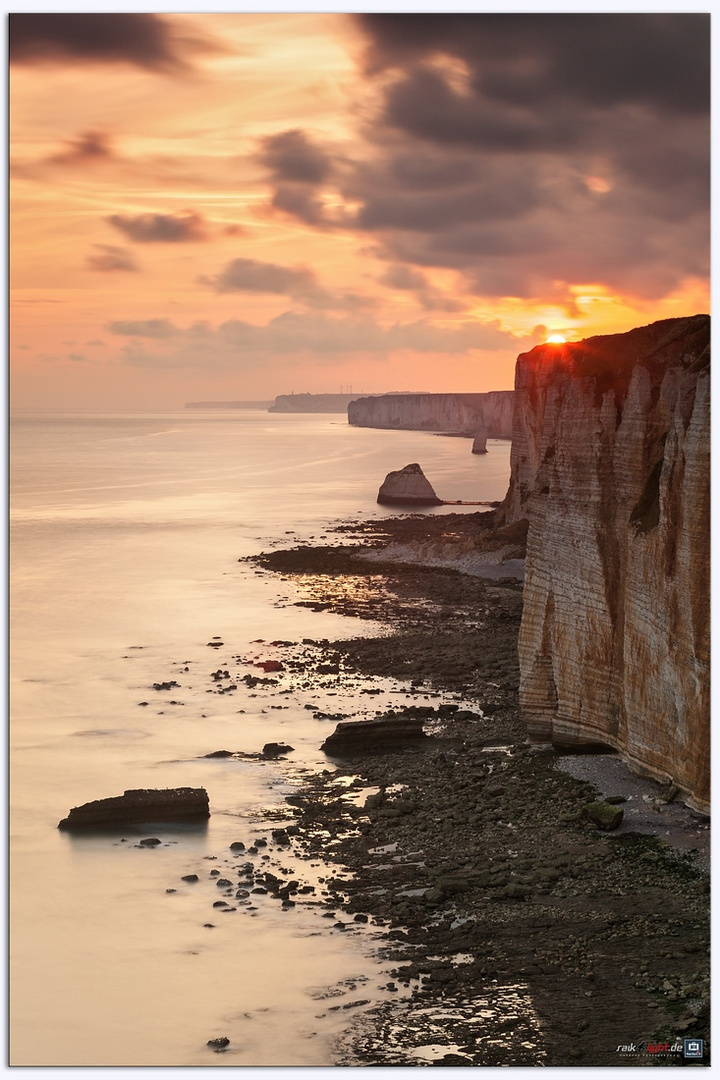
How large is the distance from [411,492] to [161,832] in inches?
2534

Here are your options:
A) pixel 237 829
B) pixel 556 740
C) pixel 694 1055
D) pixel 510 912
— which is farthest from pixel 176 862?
pixel 694 1055

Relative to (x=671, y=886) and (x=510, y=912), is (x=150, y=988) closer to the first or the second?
(x=510, y=912)

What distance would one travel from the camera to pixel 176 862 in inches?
749

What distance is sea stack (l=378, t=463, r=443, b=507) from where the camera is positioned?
274 ft

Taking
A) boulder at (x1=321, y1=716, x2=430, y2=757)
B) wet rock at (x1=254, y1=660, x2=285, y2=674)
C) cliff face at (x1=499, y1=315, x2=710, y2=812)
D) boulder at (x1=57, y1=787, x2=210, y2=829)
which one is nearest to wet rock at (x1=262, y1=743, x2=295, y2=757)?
boulder at (x1=321, y1=716, x2=430, y2=757)

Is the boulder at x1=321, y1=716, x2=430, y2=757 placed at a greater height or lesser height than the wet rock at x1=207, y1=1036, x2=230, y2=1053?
greater

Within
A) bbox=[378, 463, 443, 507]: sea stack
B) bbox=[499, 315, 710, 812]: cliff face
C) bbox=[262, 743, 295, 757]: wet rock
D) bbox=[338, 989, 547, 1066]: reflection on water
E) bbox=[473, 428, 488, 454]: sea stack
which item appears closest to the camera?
bbox=[338, 989, 547, 1066]: reflection on water

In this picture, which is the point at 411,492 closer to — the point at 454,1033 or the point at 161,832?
the point at 161,832

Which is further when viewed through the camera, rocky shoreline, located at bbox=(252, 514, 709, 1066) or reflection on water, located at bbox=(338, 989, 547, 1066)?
rocky shoreline, located at bbox=(252, 514, 709, 1066)

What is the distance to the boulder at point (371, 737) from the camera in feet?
80.5

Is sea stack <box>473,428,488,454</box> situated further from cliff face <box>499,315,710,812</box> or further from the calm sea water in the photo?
cliff face <box>499,315,710,812</box>

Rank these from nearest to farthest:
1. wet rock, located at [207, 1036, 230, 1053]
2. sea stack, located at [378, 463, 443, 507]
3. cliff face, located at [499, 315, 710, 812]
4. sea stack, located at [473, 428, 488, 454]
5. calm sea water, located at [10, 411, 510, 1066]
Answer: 1. wet rock, located at [207, 1036, 230, 1053]
2. calm sea water, located at [10, 411, 510, 1066]
3. cliff face, located at [499, 315, 710, 812]
4. sea stack, located at [378, 463, 443, 507]
5. sea stack, located at [473, 428, 488, 454]

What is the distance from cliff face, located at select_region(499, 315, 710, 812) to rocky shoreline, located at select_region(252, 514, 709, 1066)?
851 millimetres

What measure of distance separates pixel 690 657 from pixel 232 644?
20960mm
